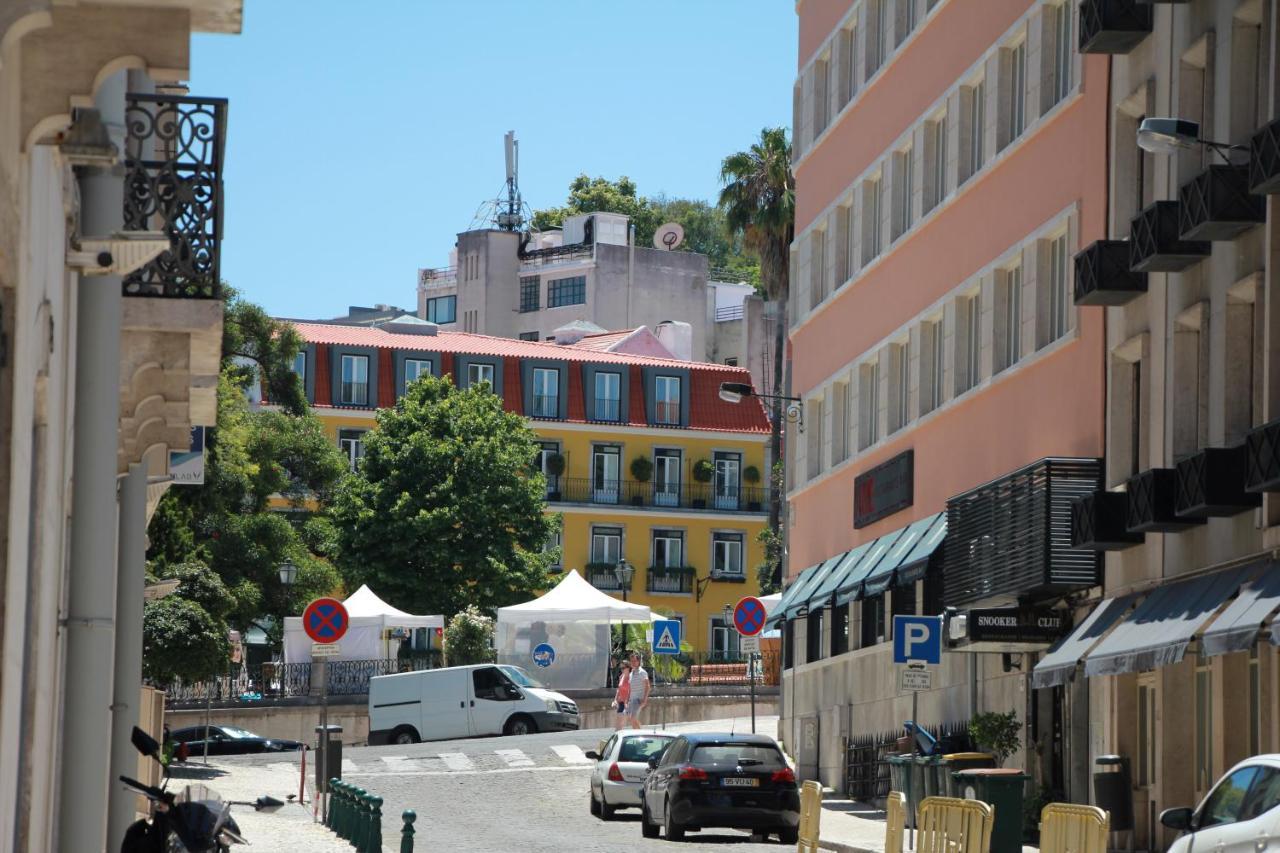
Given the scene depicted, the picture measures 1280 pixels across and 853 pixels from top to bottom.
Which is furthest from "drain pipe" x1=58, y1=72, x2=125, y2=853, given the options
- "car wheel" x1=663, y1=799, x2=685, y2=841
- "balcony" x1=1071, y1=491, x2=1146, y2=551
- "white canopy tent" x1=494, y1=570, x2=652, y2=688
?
"white canopy tent" x1=494, y1=570, x2=652, y2=688

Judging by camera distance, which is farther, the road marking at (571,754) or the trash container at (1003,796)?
the road marking at (571,754)

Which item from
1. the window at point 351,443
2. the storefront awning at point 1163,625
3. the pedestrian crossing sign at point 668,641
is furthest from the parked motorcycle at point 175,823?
the window at point 351,443

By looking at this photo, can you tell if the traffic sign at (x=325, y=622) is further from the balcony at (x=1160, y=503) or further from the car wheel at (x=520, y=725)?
the car wheel at (x=520, y=725)

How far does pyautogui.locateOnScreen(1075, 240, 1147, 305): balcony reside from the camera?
29250 mm

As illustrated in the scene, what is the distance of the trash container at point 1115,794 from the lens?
88.7 feet

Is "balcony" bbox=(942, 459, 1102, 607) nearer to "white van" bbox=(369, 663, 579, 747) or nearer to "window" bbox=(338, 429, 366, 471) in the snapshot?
"white van" bbox=(369, 663, 579, 747)

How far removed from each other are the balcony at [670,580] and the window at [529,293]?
883 inches

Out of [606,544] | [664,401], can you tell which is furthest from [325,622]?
[664,401]

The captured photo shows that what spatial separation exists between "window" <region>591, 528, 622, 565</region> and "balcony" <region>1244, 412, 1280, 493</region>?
71.4 m

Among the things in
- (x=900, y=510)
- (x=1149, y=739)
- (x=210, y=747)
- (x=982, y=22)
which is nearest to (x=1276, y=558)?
(x=1149, y=739)

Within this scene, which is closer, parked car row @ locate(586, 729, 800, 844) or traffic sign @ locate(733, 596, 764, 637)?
parked car row @ locate(586, 729, 800, 844)

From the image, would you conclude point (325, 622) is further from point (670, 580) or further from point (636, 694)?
point (670, 580)

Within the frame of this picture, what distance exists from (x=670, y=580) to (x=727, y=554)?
2.89 metres

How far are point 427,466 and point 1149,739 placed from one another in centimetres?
5428
